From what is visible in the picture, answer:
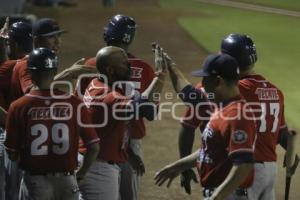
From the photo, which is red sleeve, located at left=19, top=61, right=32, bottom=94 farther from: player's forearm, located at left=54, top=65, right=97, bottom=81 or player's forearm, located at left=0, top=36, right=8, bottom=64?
player's forearm, located at left=0, top=36, right=8, bottom=64

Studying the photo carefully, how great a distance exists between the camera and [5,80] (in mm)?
5879

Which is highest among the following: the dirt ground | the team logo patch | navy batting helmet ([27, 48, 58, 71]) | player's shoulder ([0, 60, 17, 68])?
navy batting helmet ([27, 48, 58, 71])

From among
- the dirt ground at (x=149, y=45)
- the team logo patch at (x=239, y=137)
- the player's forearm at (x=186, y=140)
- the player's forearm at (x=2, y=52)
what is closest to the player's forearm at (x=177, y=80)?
the player's forearm at (x=186, y=140)

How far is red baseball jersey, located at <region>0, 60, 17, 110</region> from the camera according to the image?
19.2ft

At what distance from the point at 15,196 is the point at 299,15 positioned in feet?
56.3

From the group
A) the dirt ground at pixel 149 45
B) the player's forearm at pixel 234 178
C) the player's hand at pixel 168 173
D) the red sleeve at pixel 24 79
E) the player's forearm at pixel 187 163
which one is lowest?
the dirt ground at pixel 149 45

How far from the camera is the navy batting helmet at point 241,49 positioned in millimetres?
5234

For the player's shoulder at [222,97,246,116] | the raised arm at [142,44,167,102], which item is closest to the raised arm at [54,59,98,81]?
the raised arm at [142,44,167,102]

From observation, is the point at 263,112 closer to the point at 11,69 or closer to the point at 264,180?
the point at 264,180

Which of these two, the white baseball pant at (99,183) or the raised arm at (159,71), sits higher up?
the raised arm at (159,71)

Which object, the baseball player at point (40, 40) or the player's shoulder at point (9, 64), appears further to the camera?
the player's shoulder at point (9, 64)

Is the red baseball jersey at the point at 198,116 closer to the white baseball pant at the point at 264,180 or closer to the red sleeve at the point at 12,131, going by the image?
the white baseball pant at the point at 264,180

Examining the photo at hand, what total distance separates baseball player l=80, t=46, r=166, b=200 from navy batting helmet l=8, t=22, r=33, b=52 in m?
1.03

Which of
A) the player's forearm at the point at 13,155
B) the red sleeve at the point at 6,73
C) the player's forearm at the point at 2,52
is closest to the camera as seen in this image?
the player's forearm at the point at 13,155
